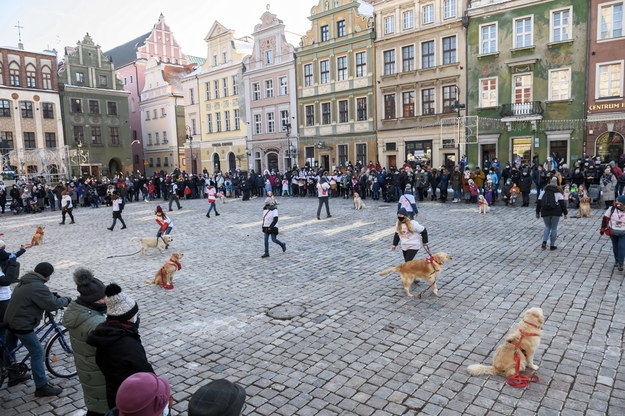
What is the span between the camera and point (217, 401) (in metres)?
2.42

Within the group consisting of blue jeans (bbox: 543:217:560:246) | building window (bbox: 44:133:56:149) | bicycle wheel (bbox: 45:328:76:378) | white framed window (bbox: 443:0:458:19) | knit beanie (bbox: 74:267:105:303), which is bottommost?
bicycle wheel (bbox: 45:328:76:378)

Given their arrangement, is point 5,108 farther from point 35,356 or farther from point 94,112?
point 35,356

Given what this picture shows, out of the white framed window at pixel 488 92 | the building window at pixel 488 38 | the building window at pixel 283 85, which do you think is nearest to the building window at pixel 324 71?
the building window at pixel 283 85

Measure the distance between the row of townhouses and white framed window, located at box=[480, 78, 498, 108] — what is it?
8 centimetres

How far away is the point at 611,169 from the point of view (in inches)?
706

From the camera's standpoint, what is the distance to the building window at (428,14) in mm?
30391

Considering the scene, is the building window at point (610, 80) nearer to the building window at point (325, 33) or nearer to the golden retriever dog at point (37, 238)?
the building window at point (325, 33)

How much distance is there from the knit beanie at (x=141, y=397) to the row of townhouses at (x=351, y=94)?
25.8m

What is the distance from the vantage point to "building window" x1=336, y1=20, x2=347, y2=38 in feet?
116

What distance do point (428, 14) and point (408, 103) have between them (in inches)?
239

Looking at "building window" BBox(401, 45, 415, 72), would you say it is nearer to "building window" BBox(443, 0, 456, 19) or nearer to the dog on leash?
"building window" BBox(443, 0, 456, 19)

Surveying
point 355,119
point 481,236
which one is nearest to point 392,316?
point 481,236

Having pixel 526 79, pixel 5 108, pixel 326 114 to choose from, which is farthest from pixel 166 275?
pixel 5 108

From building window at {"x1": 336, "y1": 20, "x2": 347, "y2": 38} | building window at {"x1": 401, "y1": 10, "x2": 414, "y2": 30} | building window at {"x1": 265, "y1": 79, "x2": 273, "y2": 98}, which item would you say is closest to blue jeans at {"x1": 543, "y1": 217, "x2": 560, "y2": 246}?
building window at {"x1": 401, "y1": 10, "x2": 414, "y2": 30}
